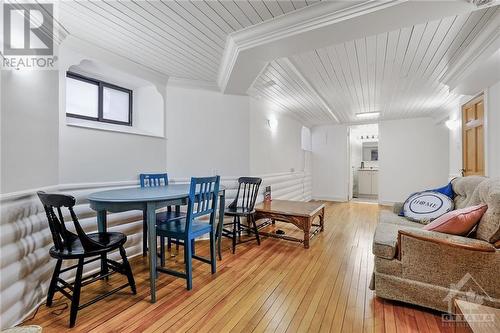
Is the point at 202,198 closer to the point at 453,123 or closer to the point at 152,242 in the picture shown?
the point at 152,242

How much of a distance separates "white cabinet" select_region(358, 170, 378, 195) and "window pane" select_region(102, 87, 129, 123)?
24.3ft

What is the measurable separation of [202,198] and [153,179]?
43.6 inches

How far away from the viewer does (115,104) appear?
122 inches

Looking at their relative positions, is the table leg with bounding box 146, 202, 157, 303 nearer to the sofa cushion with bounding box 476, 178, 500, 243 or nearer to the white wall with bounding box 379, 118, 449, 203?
the sofa cushion with bounding box 476, 178, 500, 243

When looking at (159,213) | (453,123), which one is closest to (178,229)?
(159,213)

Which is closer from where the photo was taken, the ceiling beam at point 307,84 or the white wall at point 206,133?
the ceiling beam at point 307,84

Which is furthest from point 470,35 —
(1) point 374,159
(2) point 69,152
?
(1) point 374,159

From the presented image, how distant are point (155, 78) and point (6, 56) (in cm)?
166

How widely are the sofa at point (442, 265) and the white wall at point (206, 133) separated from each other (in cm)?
242

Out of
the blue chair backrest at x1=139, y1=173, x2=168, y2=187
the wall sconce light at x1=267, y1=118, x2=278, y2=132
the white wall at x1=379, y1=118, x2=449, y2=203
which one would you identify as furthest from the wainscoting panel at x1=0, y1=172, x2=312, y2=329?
the white wall at x1=379, y1=118, x2=449, y2=203

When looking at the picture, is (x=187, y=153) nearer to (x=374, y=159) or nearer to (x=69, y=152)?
(x=69, y=152)

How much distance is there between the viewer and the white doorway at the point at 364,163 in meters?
7.81

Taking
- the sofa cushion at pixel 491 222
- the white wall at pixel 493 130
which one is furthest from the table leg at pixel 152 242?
the white wall at pixel 493 130

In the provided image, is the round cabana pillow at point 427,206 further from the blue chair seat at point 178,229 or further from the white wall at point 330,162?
the white wall at point 330,162
